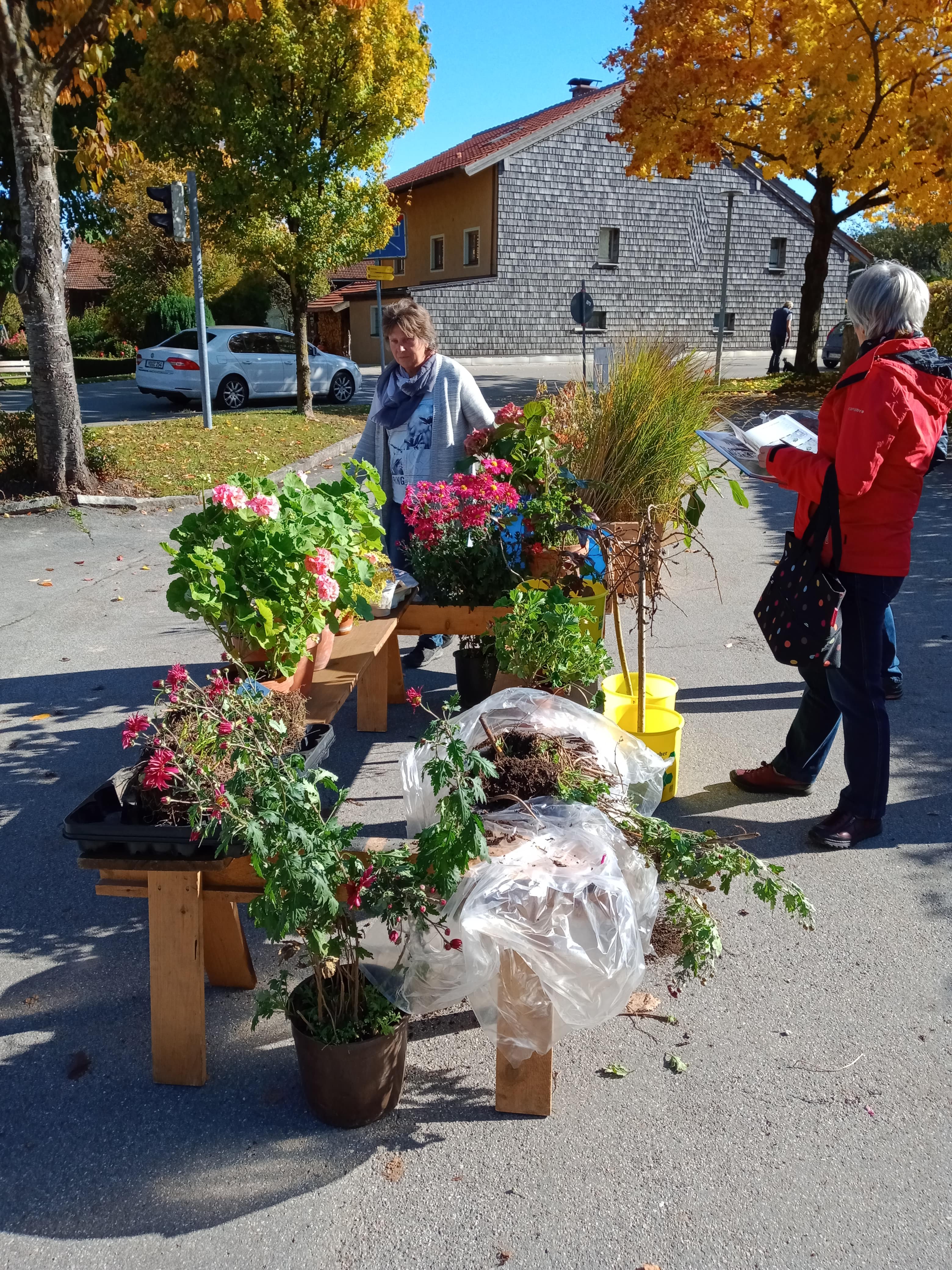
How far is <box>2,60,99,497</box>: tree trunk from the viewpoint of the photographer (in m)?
8.37

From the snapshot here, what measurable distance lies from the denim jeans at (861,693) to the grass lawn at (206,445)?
6.67 meters

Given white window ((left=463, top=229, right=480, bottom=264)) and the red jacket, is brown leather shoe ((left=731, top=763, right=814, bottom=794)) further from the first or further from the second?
white window ((left=463, top=229, right=480, bottom=264))

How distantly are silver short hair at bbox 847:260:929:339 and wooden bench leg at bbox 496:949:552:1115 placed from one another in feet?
7.73

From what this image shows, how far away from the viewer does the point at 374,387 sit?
2323 cm

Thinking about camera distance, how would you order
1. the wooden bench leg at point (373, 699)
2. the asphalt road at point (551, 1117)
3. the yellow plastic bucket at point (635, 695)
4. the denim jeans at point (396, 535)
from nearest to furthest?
the asphalt road at point (551, 1117)
the yellow plastic bucket at point (635, 695)
the wooden bench leg at point (373, 699)
the denim jeans at point (396, 535)

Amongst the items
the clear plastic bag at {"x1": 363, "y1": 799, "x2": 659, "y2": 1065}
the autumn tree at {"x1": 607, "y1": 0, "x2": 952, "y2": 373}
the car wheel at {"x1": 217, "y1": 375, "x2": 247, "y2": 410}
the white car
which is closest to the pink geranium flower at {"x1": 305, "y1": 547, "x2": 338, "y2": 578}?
the clear plastic bag at {"x1": 363, "y1": 799, "x2": 659, "y2": 1065}

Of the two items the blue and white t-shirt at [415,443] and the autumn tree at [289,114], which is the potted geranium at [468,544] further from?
the autumn tree at [289,114]

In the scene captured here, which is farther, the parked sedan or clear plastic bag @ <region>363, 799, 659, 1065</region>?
the parked sedan

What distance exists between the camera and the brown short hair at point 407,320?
15.8 feet

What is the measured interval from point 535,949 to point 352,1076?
547mm

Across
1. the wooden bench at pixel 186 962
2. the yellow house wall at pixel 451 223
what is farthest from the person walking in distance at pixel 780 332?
the wooden bench at pixel 186 962

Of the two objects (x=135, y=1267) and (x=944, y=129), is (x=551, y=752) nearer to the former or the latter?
(x=135, y=1267)

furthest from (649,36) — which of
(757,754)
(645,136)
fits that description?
(757,754)

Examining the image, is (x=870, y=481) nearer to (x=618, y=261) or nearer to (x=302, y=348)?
(x=302, y=348)
